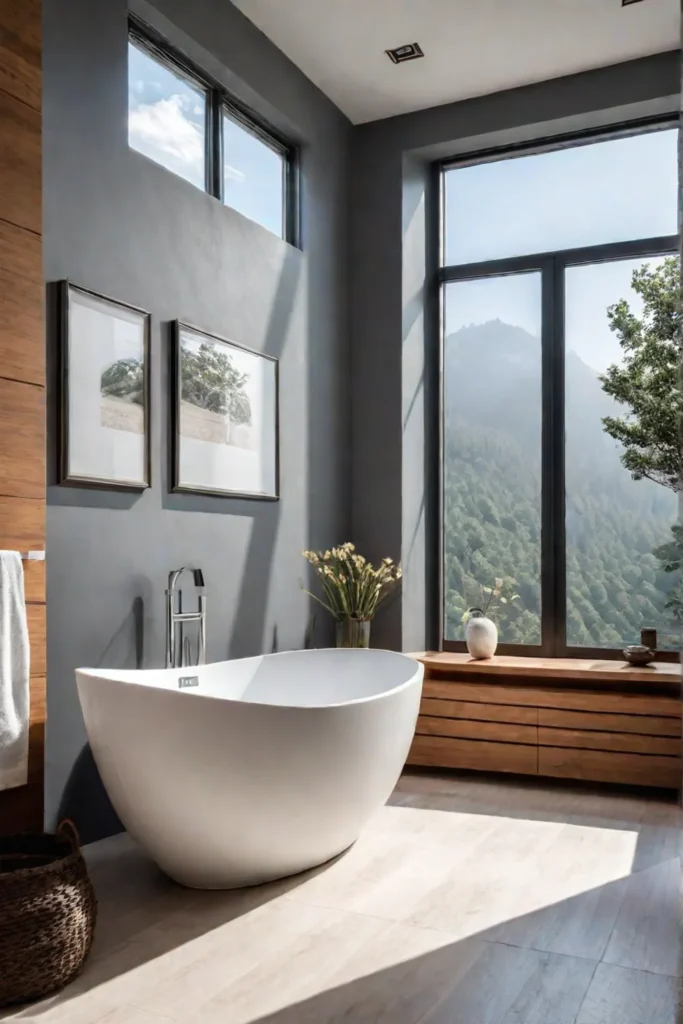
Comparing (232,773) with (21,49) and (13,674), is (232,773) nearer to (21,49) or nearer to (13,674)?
(13,674)

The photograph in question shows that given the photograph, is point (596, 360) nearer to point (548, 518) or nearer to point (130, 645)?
point (548, 518)

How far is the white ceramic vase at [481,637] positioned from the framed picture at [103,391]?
6.16 ft

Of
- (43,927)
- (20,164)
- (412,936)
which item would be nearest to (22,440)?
(20,164)

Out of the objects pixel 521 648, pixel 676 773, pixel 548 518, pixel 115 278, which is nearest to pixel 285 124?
pixel 115 278

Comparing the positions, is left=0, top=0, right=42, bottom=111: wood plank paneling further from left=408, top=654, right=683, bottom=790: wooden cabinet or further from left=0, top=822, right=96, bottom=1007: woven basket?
left=408, top=654, right=683, bottom=790: wooden cabinet

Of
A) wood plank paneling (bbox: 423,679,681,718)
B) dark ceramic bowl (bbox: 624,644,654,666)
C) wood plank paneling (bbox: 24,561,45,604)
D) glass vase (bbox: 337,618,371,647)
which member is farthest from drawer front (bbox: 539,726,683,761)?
wood plank paneling (bbox: 24,561,45,604)

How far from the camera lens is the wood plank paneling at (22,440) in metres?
2.72

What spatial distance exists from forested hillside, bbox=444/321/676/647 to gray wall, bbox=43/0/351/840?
639 mm

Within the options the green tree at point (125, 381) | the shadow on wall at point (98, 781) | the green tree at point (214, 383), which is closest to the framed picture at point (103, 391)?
the green tree at point (125, 381)

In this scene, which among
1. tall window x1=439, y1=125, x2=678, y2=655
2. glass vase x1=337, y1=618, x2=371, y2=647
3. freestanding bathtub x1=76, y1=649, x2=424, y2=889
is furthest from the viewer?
tall window x1=439, y1=125, x2=678, y2=655

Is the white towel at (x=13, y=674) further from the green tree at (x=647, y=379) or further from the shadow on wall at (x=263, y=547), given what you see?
the green tree at (x=647, y=379)

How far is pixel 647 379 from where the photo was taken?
4.23 metres

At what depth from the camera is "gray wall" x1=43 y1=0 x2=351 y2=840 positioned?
3.02 metres

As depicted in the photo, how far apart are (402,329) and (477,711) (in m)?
1.94
